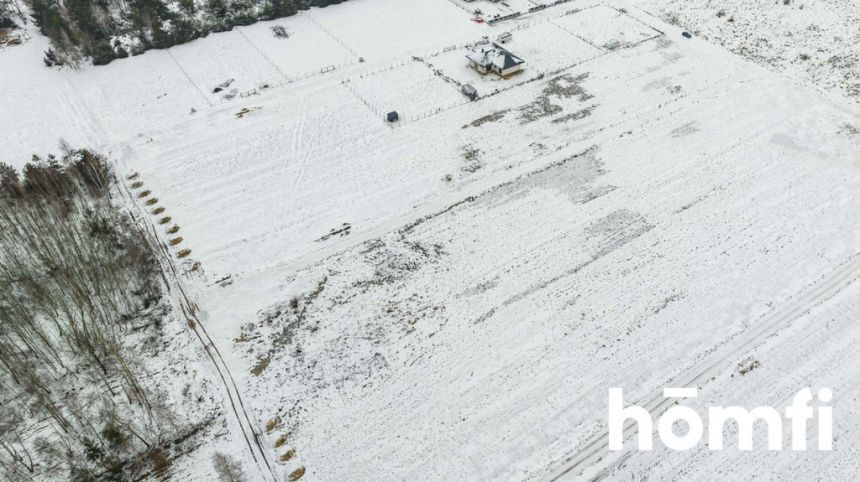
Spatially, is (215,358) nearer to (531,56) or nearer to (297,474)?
(297,474)

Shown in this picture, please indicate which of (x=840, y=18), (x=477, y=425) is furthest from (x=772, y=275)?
(x=840, y=18)

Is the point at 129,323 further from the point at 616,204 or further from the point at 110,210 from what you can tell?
the point at 616,204

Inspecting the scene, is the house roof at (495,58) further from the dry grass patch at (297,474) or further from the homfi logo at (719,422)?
the dry grass patch at (297,474)

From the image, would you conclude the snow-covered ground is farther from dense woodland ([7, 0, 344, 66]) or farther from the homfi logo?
dense woodland ([7, 0, 344, 66])

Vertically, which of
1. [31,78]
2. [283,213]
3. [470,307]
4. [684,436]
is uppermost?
[31,78]

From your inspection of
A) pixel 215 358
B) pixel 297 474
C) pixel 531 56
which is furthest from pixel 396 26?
pixel 297 474

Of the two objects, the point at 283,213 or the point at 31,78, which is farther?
the point at 31,78

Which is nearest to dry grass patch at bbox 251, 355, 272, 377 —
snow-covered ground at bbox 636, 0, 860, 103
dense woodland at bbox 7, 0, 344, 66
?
dense woodland at bbox 7, 0, 344, 66
